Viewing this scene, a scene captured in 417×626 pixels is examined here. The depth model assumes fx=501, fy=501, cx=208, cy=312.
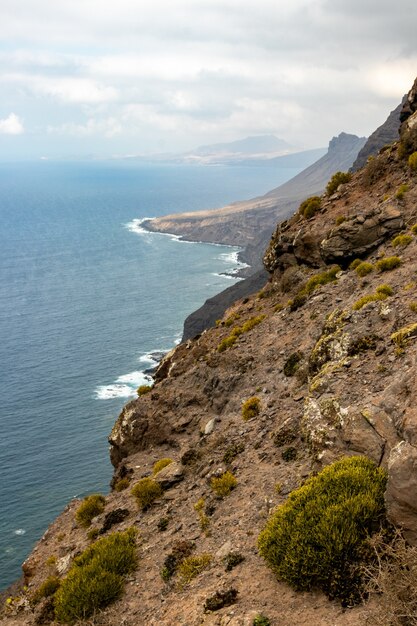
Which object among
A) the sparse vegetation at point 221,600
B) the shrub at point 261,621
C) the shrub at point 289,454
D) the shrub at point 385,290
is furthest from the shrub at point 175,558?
the shrub at point 385,290

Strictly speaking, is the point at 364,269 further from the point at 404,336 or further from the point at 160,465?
the point at 160,465

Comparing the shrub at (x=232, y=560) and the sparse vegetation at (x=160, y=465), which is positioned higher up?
the shrub at (x=232, y=560)

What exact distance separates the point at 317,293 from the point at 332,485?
80.8 feet

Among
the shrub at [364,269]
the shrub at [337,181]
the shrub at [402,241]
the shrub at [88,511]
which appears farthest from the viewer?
the shrub at [337,181]

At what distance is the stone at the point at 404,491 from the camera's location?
43.3 feet

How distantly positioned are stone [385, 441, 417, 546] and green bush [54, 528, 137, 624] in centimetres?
1206

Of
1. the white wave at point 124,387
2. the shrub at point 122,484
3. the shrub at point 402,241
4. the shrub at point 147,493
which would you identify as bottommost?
the white wave at point 124,387

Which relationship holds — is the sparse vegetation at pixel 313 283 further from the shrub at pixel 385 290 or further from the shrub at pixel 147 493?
the shrub at pixel 147 493

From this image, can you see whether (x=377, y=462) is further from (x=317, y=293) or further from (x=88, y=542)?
(x=317, y=293)

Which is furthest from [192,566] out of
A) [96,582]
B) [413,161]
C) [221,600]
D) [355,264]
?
[413,161]

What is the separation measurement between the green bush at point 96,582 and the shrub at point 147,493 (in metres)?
3.74

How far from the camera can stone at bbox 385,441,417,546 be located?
13188mm

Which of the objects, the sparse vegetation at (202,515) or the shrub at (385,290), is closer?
the sparse vegetation at (202,515)

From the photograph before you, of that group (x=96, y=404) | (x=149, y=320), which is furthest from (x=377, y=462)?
(x=149, y=320)
